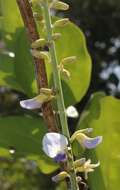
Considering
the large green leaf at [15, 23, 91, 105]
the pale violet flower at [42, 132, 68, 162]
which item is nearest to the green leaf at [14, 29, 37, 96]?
the large green leaf at [15, 23, 91, 105]

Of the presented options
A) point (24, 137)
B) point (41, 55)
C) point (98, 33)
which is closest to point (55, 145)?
point (41, 55)

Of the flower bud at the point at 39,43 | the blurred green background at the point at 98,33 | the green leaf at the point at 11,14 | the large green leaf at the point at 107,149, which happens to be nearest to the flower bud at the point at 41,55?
the flower bud at the point at 39,43

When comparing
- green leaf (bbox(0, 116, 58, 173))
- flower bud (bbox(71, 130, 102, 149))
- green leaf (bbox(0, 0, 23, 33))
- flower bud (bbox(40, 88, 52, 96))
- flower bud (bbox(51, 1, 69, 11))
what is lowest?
green leaf (bbox(0, 116, 58, 173))

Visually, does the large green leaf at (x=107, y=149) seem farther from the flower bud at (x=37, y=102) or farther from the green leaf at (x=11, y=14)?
the green leaf at (x=11, y=14)

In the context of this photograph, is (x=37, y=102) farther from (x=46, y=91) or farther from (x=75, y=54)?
(x=75, y=54)

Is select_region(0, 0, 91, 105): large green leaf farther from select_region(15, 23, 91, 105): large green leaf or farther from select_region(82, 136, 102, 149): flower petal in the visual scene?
select_region(82, 136, 102, 149): flower petal

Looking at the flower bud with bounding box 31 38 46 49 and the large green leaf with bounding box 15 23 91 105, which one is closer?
the flower bud with bounding box 31 38 46 49
